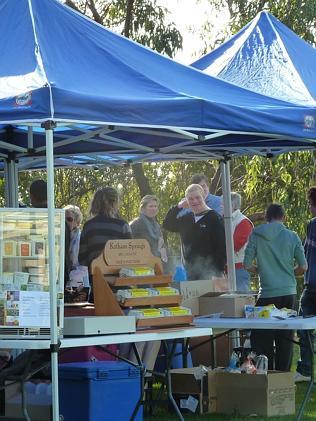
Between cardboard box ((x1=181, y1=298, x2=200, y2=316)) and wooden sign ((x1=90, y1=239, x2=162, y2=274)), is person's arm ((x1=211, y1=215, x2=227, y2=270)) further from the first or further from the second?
wooden sign ((x1=90, y1=239, x2=162, y2=274))

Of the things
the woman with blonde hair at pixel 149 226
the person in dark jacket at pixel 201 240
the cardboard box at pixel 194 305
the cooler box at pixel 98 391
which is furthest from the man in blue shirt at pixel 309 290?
the cooler box at pixel 98 391

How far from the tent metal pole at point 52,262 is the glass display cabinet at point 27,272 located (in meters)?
0.07

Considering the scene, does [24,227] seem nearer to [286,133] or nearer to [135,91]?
[135,91]

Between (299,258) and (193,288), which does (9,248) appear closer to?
(193,288)

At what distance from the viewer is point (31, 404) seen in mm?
7141

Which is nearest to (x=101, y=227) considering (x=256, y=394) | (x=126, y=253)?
(x=126, y=253)

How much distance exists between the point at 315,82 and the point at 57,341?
379 cm

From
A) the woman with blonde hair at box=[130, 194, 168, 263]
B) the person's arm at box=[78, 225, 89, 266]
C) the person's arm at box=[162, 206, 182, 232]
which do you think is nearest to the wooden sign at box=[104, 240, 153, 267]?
the person's arm at box=[78, 225, 89, 266]

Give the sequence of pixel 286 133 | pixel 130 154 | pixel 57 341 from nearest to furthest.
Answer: pixel 57 341, pixel 286 133, pixel 130 154

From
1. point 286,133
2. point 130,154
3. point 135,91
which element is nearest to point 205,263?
point 130,154

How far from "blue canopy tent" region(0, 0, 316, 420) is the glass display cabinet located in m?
0.11

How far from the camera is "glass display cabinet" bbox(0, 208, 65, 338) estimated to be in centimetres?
623

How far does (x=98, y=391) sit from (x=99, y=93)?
1909mm

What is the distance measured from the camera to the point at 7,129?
8703 millimetres
